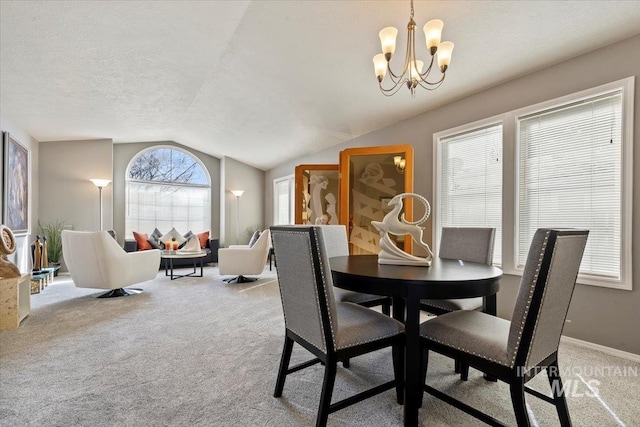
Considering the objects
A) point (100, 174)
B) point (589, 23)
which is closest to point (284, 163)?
point (100, 174)

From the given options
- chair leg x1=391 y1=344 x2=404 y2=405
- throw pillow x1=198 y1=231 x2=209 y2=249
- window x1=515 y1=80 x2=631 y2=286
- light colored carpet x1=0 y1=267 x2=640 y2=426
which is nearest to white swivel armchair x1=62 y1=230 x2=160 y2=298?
light colored carpet x1=0 y1=267 x2=640 y2=426

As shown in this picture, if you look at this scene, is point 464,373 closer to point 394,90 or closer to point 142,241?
point 394,90

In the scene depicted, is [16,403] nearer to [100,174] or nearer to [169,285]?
[169,285]

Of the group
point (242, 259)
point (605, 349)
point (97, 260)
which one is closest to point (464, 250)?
point (605, 349)

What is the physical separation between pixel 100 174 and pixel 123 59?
3495 millimetres

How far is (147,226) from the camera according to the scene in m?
6.88

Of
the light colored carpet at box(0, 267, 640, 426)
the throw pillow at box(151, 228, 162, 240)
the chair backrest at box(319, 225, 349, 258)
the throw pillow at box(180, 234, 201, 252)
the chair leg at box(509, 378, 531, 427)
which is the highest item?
the chair backrest at box(319, 225, 349, 258)

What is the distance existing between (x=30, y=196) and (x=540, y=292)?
21.5 feet

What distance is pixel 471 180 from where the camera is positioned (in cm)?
335

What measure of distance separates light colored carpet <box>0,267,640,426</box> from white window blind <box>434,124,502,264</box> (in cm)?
137

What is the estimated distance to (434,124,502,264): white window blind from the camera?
311cm

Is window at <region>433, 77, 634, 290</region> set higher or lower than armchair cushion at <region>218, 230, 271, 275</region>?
higher

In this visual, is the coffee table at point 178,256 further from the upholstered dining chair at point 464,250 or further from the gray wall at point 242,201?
the upholstered dining chair at point 464,250

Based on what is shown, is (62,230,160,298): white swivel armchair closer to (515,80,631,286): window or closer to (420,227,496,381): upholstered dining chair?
(420,227,496,381): upholstered dining chair
